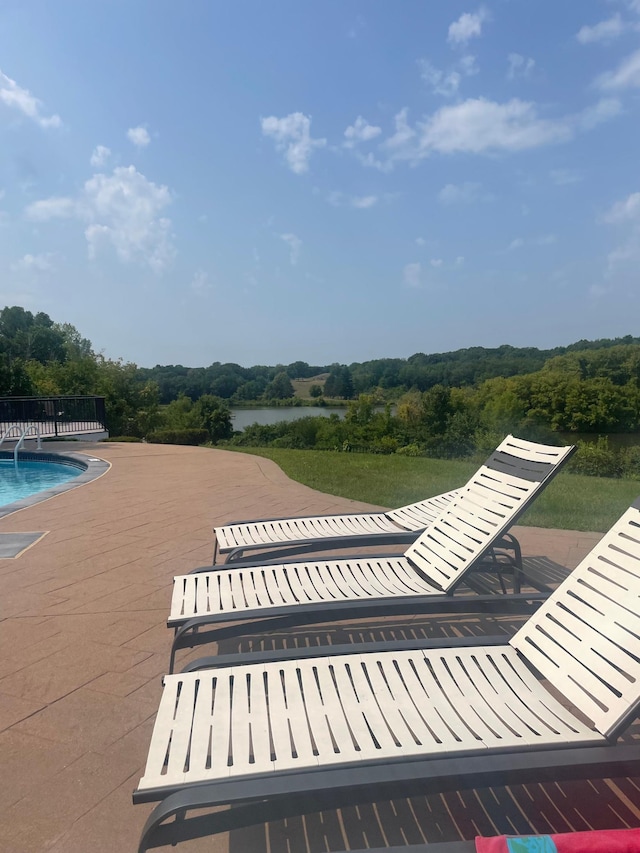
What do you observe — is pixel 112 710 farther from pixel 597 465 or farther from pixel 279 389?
pixel 279 389

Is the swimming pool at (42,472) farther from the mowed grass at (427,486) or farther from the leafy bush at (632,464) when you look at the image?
the leafy bush at (632,464)

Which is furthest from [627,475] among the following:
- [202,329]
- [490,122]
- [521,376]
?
[521,376]

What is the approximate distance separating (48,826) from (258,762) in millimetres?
841

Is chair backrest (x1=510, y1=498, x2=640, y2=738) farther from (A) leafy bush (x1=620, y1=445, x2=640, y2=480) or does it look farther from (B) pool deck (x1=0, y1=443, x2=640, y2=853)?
(A) leafy bush (x1=620, y1=445, x2=640, y2=480)

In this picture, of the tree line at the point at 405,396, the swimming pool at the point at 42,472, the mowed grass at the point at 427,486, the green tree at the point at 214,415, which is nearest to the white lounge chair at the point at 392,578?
the mowed grass at the point at 427,486

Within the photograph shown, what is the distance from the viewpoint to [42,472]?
11953mm

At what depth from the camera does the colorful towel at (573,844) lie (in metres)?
1.15

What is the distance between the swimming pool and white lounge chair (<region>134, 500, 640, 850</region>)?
24.1 ft

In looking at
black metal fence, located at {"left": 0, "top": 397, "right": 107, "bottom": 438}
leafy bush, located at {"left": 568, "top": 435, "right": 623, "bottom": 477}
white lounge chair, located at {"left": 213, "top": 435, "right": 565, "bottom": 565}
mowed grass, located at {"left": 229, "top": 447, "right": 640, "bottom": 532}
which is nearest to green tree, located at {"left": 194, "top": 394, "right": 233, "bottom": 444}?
black metal fence, located at {"left": 0, "top": 397, "right": 107, "bottom": 438}

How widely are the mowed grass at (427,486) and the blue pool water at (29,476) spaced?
4212 millimetres

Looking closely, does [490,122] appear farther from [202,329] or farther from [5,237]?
[202,329]

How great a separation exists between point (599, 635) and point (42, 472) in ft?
39.3

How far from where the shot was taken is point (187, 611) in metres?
2.68

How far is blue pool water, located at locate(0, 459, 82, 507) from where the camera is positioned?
33.8 ft
